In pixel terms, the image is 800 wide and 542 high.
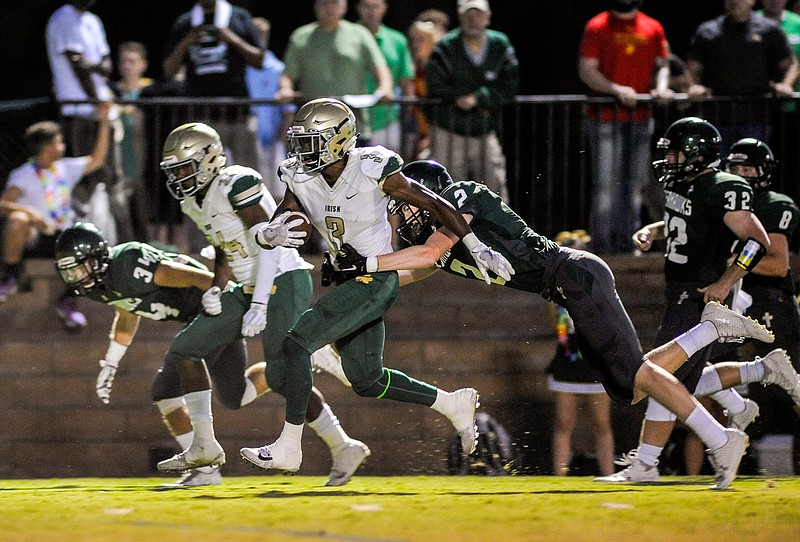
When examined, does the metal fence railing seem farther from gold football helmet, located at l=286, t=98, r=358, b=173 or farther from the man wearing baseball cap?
gold football helmet, located at l=286, t=98, r=358, b=173

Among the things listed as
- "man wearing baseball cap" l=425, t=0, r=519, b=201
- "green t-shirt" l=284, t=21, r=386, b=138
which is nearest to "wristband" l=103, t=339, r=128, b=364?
"green t-shirt" l=284, t=21, r=386, b=138

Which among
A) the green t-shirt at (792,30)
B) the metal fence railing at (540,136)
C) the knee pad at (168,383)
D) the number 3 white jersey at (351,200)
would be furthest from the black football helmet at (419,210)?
the green t-shirt at (792,30)

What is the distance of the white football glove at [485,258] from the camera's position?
21.5ft

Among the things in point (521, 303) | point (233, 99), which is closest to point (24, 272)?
point (233, 99)

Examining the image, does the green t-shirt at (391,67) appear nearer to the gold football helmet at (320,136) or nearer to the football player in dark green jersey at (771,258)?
the football player in dark green jersey at (771,258)

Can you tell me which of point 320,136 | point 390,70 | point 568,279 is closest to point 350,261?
point 320,136

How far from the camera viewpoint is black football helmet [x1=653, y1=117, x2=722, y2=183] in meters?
7.41

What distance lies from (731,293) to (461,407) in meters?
1.75

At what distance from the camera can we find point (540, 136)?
1124 centimetres

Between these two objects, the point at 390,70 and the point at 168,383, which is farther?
the point at 390,70

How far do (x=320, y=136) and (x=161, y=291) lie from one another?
163cm

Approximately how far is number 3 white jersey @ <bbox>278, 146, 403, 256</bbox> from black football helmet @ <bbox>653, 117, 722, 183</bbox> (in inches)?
65.6

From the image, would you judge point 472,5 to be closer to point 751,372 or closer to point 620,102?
point 620,102

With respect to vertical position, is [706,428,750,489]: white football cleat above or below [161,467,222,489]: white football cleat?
above
